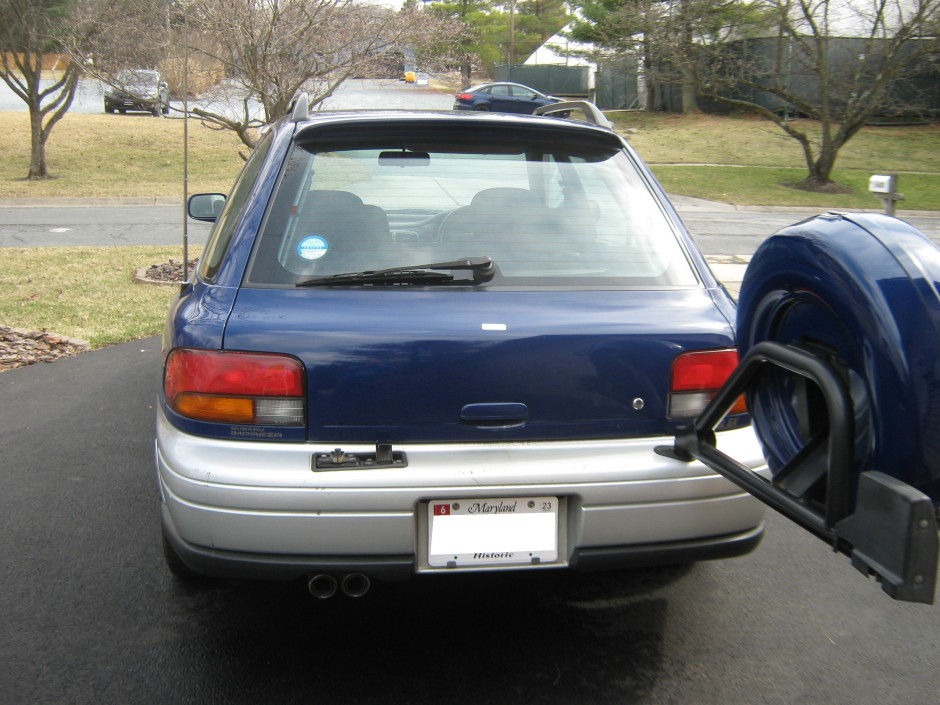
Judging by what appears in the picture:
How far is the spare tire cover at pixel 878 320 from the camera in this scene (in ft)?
5.43

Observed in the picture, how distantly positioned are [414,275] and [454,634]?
121cm

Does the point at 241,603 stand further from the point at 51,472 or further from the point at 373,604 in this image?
the point at 51,472

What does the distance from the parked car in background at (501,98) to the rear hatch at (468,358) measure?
99.5 feet

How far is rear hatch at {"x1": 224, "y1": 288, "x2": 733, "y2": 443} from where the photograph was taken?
2488mm

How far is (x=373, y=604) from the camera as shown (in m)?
3.20

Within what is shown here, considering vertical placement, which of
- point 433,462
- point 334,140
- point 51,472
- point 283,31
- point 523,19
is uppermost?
point 523,19

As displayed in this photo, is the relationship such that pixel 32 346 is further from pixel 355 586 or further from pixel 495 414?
pixel 495 414

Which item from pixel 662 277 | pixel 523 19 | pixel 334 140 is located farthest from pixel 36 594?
pixel 523 19

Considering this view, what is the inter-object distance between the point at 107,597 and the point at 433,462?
151 cm

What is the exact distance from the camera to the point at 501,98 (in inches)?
1277

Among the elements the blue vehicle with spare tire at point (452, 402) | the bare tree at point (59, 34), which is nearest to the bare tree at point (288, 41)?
the bare tree at point (59, 34)

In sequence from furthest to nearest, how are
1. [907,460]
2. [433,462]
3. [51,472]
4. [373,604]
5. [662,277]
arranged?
1. [51,472]
2. [373,604]
3. [662,277]
4. [433,462]
5. [907,460]

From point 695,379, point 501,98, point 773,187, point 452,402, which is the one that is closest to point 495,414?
point 452,402

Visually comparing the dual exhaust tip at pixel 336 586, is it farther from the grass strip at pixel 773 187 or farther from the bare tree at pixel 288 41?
the grass strip at pixel 773 187
